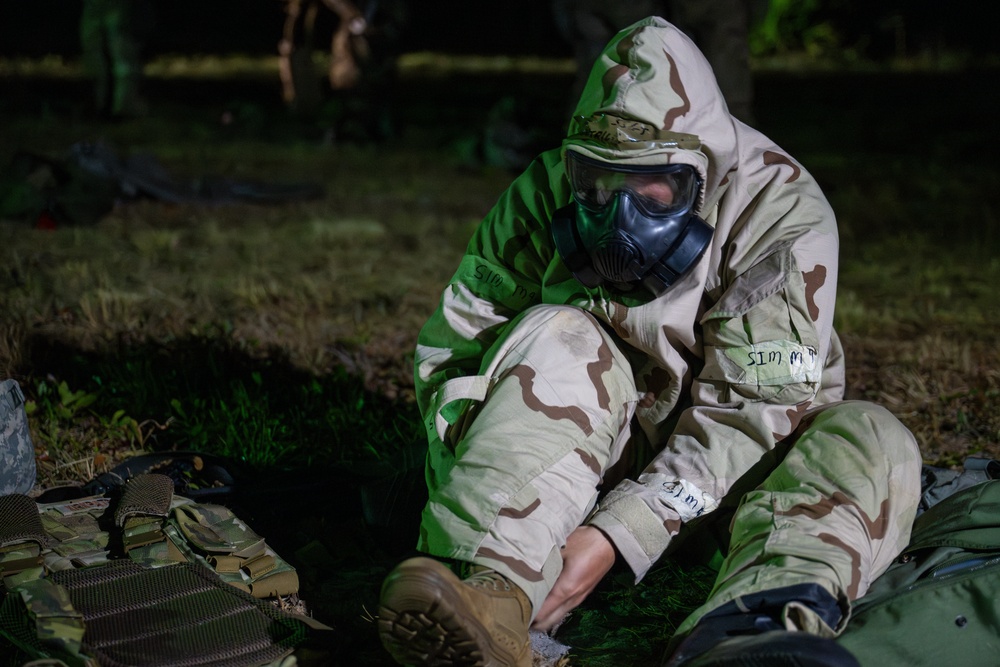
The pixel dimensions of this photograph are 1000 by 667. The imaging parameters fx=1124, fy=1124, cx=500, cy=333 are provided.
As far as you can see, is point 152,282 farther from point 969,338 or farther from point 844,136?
point 844,136

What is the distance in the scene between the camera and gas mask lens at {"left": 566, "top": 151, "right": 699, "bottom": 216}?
8.98 ft

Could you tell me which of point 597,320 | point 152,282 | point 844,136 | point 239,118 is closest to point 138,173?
point 152,282

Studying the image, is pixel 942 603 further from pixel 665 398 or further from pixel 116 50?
pixel 116 50

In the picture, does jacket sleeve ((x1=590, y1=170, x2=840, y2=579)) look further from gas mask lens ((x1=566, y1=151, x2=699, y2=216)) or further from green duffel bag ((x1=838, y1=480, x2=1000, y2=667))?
green duffel bag ((x1=838, y1=480, x2=1000, y2=667))

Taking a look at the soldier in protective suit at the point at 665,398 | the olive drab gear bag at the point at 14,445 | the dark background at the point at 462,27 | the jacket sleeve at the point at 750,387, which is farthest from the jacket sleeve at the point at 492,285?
the dark background at the point at 462,27

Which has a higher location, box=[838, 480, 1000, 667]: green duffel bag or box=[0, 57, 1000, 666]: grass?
box=[838, 480, 1000, 667]: green duffel bag

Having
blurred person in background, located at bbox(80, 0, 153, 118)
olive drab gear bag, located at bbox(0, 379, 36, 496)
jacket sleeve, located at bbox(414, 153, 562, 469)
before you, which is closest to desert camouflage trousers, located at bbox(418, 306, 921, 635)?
jacket sleeve, located at bbox(414, 153, 562, 469)

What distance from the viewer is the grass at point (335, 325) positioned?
3305mm

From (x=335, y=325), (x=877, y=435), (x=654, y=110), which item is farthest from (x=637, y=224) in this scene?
(x=335, y=325)

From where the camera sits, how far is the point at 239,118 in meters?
12.7

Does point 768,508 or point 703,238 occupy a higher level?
point 703,238

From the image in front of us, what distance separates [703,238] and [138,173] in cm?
605

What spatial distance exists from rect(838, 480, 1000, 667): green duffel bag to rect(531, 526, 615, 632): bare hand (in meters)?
0.54

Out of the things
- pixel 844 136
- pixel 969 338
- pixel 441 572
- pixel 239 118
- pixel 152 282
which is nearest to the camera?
pixel 441 572
